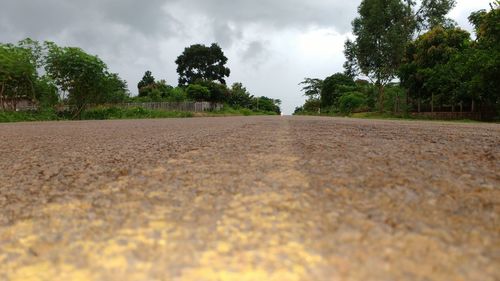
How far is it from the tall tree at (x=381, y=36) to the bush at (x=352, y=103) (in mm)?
6359

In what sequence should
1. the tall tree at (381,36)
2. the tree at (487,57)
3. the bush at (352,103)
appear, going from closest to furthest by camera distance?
the tree at (487,57) → the tall tree at (381,36) → the bush at (352,103)

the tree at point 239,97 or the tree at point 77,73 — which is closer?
the tree at point 77,73

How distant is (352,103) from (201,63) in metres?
28.9

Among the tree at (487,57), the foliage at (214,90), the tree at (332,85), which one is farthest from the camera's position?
the tree at (332,85)

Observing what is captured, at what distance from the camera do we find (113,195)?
902 millimetres

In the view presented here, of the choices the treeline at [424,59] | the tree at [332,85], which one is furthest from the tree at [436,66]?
the tree at [332,85]

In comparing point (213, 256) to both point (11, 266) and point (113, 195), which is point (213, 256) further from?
point (113, 195)

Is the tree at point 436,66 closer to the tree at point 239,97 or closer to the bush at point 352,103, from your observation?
the bush at point 352,103

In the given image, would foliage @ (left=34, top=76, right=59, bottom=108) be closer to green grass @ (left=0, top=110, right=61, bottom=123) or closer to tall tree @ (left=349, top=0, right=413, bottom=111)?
green grass @ (left=0, top=110, right=61, bottom=123)

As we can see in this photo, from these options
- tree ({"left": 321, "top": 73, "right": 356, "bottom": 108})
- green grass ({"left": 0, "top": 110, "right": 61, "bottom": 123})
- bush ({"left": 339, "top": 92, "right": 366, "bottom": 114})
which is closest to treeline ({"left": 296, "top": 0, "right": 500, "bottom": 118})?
bush ({"left": 339, "top": 92, "right": 366, "bottom": 114})

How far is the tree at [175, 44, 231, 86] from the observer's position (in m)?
58.3

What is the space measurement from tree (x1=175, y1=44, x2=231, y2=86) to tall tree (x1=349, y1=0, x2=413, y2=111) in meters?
33.2

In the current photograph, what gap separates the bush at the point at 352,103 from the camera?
34825 millimetres

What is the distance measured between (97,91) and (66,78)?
165 cm
